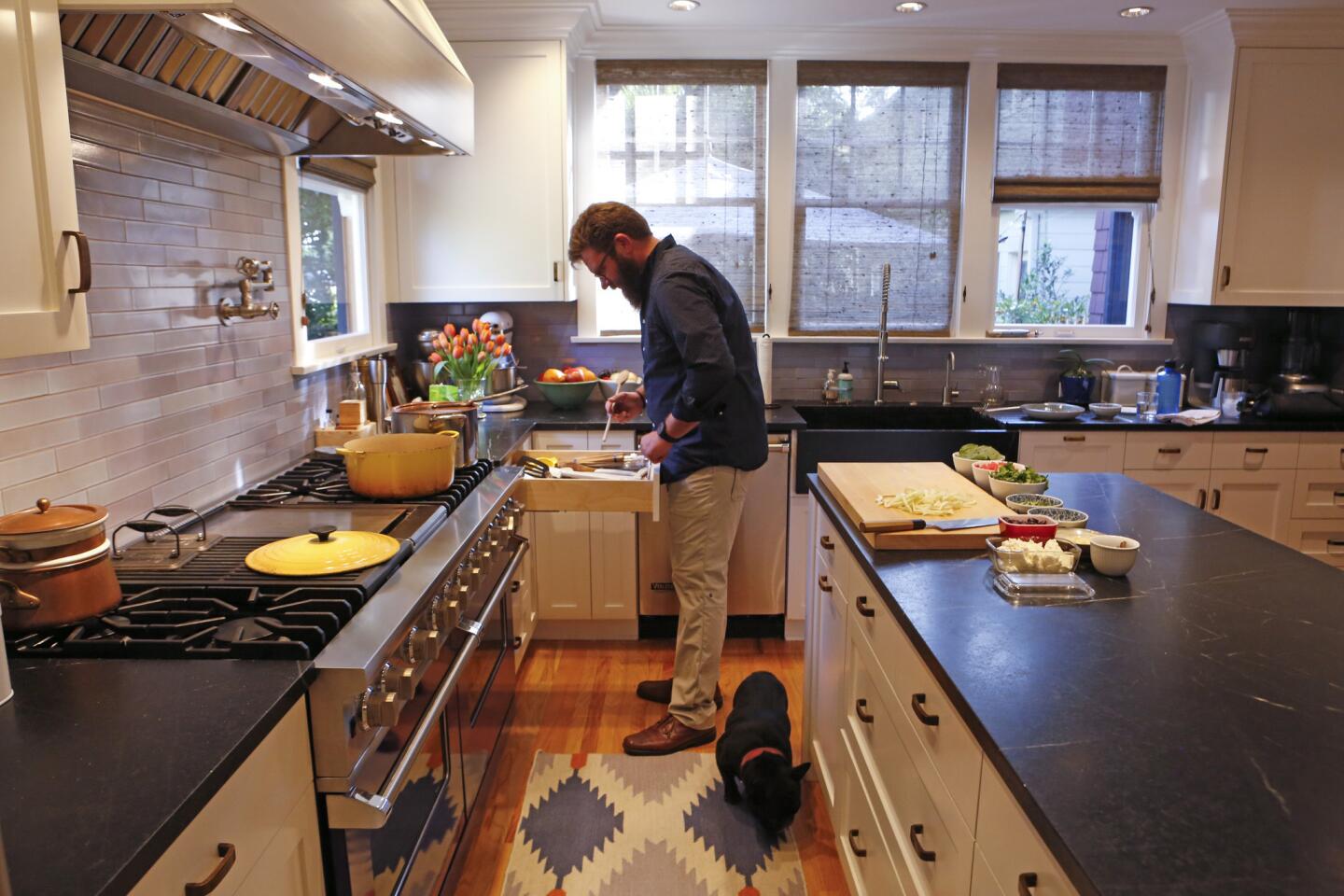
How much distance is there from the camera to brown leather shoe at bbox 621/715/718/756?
2.77 meters

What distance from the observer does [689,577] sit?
2.76 meters

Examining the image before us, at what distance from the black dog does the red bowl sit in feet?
2.99

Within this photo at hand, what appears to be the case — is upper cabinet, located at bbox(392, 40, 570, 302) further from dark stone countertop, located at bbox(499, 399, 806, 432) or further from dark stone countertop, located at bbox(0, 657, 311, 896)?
dark stone countertop, located at bbox(0, 657, 311, 896)

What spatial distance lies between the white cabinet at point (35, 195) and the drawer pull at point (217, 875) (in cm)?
66

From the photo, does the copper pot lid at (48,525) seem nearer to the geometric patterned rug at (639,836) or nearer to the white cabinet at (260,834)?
the white cabinet at (260,834)

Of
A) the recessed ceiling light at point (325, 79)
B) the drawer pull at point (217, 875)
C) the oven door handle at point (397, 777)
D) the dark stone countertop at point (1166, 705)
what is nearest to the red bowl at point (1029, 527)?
the dark stone countertop at point (1166, 705)

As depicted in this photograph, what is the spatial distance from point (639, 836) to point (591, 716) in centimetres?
67

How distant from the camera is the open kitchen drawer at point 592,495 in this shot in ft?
8.14

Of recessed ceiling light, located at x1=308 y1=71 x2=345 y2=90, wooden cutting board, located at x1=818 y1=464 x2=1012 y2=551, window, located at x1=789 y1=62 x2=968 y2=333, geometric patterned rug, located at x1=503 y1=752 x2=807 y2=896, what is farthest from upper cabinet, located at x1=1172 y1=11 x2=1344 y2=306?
recessed ceiling light, located at x1=308 y1=71 x2=345 y2=90

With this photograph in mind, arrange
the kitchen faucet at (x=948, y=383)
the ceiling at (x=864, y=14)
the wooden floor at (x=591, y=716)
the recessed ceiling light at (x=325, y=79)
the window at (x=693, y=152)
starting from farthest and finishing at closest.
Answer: the kitchen faucet at (x=948, y=383)
the window at (x=693, y=152)
the ceiling at (x=864, y=14)
the wooden floor at (x=591, y=716)
the recessed ceiling light at (x=325, y=79)

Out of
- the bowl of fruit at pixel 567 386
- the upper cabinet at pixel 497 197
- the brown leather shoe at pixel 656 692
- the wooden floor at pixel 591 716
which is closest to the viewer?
the wooden floor at pixel 591 716

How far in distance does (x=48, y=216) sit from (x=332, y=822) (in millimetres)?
948

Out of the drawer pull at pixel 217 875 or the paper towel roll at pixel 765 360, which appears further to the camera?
A: the paper towel roll at pixel 765 360

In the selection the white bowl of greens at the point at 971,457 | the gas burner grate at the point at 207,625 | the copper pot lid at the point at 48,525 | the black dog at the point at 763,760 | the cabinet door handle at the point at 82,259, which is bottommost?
the black dog at the point at 763,760
